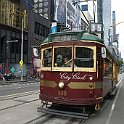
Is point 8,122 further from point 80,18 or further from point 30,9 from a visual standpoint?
point 80,18

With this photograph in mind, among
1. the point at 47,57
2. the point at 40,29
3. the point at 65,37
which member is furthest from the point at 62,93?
the point at 40,29

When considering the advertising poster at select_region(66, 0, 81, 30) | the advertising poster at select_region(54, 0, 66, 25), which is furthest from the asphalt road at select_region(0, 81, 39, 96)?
the advertising poster at select_region(66, 0, 81, 30)

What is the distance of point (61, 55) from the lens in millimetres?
13016

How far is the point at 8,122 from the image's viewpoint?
1144 centimetres

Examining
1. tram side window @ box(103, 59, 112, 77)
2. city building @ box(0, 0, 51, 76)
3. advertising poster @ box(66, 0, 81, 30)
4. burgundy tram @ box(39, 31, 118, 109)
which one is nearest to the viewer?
burgundy tram @ box(39, 31, 118, 109)

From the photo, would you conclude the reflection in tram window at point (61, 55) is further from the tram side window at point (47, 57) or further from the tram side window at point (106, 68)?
the tram side window at point (106, 68)

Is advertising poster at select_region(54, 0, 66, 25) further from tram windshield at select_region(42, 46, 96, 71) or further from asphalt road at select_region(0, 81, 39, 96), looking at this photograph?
tram windshield at select_region(42, 46, 96, 71)

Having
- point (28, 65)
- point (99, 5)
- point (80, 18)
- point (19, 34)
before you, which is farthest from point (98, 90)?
point (80, 18)

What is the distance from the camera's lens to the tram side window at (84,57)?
12.7 m

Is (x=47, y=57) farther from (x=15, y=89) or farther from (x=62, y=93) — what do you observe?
(x=15, y=89)

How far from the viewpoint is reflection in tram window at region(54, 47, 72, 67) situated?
12844mm

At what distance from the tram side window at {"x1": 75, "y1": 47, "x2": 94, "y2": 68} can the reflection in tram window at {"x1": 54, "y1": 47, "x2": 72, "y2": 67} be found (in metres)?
0.29

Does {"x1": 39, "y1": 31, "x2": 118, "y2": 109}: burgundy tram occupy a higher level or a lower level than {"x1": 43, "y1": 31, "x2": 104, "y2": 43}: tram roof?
lower

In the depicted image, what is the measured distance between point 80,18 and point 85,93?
105 m
